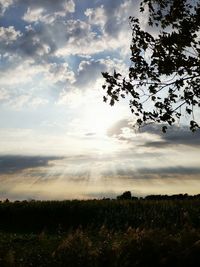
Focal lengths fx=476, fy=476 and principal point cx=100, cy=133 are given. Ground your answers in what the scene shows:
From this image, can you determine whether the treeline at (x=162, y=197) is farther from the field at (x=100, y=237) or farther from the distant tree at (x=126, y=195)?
the field at (x=100, y=237)

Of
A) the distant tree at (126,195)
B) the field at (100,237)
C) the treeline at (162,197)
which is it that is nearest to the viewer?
the field at (100,237)

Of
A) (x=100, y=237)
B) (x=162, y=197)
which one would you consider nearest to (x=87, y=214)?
(x=162, y=197)

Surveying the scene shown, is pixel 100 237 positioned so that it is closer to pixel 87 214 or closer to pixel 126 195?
pixel 87 214

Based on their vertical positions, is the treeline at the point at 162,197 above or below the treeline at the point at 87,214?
above

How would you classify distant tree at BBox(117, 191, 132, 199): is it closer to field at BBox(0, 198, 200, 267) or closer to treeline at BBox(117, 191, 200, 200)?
treeline at BBox(117, 191, 200, 200)

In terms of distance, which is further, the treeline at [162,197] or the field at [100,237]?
the treeline at [162,197]

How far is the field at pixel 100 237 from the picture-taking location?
48.9 ft

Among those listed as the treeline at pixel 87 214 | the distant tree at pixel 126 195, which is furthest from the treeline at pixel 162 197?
the treeline at pixel 87 214

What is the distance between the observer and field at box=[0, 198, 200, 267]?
14898 millimetres

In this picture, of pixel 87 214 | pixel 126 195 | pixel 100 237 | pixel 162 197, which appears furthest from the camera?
pixel 126 195

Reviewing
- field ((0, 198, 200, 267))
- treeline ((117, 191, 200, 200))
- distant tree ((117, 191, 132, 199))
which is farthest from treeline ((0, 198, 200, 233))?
distant tree ((117, 191, 132, 199))

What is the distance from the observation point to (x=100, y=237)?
20484 millimetres

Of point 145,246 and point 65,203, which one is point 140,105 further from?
point 65,203

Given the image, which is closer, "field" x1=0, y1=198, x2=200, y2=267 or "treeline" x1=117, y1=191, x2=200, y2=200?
"field" x1=0, y1=198, x2=200, y2=267
